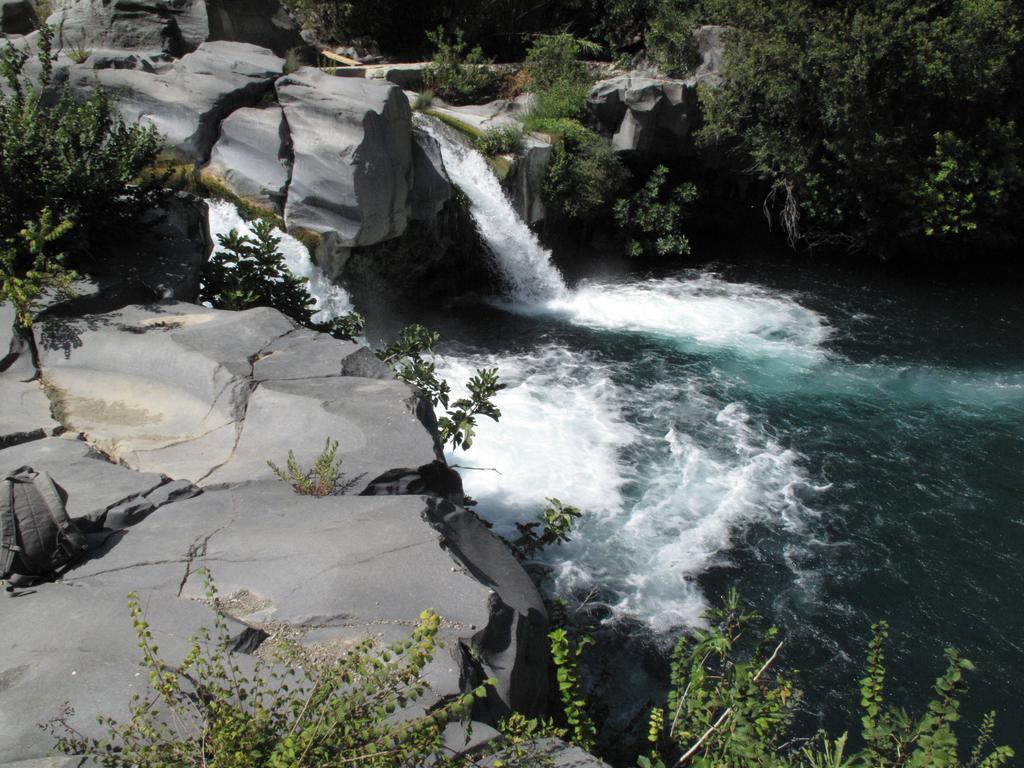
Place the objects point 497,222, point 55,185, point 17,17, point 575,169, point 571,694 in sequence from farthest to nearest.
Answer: point 575,169
point 497,222
point 17,17
point 55,185
point 571,694

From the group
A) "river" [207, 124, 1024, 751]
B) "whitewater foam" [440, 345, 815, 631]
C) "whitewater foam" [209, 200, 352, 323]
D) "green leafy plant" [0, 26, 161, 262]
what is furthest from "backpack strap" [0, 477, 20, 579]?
"whitewater foam" [209, 200, 352, 323]

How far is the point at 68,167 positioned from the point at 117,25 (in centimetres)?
726

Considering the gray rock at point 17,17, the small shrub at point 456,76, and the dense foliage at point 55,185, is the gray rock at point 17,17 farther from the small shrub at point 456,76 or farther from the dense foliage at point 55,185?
the dense foliage at point 55,185

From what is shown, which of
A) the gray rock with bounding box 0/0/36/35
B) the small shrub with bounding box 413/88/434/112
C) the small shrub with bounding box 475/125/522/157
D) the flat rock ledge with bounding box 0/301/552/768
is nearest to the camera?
the flat rock ledge with bounding box 0/301/552/768

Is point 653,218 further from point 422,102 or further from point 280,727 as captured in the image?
point 280,727

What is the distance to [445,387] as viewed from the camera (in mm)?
6824

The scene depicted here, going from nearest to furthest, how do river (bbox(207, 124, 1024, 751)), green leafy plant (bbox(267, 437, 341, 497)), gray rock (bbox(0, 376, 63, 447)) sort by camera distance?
green leafy plant (bbox(267, 437, 341, 497)) < gray rock (bbox(0, 376, 63, 447)) < river (bbox(207, 124, 1024, 751))

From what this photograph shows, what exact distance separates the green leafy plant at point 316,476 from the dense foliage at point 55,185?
2.68 m

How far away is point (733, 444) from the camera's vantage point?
9.95m

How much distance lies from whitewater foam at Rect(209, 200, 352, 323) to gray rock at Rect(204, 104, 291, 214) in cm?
32

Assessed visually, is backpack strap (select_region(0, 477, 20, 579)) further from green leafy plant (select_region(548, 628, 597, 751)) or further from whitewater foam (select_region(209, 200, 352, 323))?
whitewater foam (select_region(209, 200, 352, 323))

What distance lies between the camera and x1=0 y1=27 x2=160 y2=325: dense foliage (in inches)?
262

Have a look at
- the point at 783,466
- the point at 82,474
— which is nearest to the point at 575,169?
the point at 783,466

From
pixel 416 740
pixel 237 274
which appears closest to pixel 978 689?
pixel 416 740
